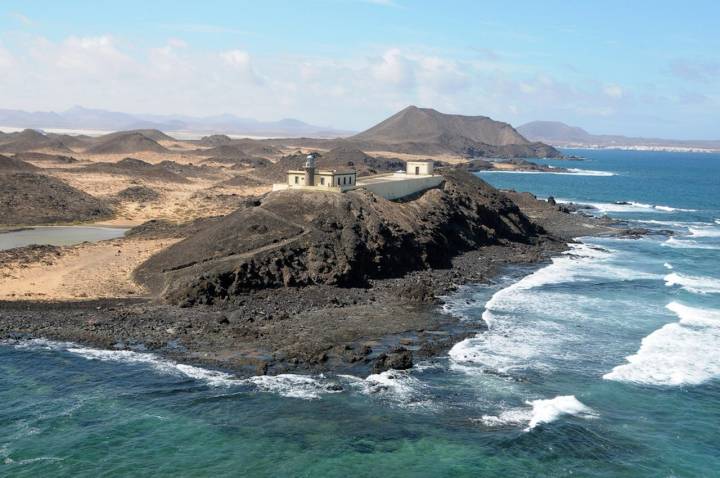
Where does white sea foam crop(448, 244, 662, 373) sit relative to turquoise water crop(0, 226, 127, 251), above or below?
below

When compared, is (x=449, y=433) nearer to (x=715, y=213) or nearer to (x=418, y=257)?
(x=418, y=257)

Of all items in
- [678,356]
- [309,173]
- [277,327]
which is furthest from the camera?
[309,173]

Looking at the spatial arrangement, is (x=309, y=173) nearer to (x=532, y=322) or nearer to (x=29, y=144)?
(x=532, y=322)

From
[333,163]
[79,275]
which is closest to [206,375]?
[79,275]

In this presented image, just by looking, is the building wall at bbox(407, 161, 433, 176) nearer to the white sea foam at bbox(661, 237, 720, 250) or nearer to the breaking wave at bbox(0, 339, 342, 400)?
the white sea foam at bbox(661, 237, 720, 250)

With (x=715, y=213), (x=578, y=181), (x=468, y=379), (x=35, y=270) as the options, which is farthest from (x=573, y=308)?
(x=578, y=181)

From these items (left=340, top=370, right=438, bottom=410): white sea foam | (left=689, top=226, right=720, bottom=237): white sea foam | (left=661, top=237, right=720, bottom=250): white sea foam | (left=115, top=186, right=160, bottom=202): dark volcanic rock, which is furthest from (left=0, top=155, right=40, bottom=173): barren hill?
(left=689, top=226, right=720, bottom=237): white sea foam
